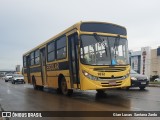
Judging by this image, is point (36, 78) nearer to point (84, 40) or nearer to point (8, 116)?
point (84, 40)

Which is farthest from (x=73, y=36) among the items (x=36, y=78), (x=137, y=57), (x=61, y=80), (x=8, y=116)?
(x=137, y=57)

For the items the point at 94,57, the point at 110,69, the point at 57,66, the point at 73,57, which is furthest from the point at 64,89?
the point at 110,69

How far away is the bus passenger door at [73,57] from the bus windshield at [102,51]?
535 mm

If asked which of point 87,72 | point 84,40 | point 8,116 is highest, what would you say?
point 84,40

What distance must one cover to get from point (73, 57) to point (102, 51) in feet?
5.17

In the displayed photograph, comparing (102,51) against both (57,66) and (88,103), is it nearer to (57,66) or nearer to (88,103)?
(88,103)

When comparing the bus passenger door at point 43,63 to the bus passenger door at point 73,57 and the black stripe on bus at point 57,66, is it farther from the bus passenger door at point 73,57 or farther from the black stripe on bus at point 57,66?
the bus passenger door at point 73,57

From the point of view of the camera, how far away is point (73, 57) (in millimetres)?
15109

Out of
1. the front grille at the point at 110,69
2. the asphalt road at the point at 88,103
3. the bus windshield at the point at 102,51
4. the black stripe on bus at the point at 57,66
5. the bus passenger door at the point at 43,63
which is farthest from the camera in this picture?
the bus passenger door at the point at 43,63

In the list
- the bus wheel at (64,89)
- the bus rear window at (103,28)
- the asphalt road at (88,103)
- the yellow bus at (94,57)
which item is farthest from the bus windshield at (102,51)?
the bus wheel at (64,89)

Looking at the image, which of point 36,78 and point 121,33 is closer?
point 121,33

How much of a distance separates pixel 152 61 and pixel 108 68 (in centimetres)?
5141

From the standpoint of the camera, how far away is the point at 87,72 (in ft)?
45.9

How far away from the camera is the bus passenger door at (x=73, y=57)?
14.7 meters
